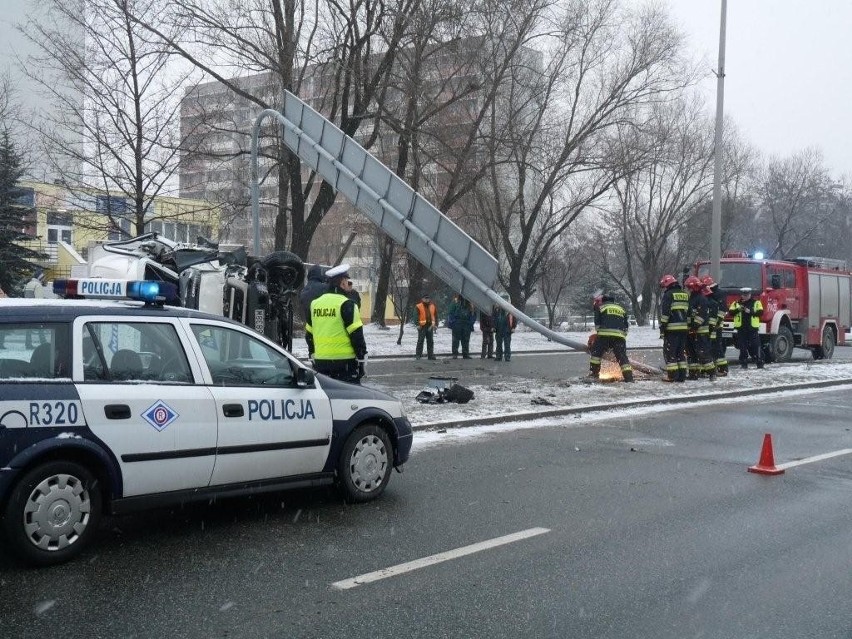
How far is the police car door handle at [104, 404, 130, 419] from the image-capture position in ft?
17.8

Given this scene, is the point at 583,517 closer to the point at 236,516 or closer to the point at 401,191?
the point at 236,516

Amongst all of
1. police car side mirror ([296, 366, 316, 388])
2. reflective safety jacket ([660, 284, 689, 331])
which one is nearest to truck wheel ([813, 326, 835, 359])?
reflective safety jacket ([660, 284, 689, 331])

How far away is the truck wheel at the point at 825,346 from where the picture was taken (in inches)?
989

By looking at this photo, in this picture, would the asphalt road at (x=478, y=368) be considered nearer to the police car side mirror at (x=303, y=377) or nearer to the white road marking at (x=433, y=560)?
the police car side mirror at (x=303, y=377)

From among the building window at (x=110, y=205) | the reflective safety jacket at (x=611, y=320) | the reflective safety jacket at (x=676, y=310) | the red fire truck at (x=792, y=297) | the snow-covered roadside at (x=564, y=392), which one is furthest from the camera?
the red fire truck at (x=792, y=297)

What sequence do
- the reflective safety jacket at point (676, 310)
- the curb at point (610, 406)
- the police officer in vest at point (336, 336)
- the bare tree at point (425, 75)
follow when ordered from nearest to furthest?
1. the police officer in vest at point (336, 336)
2. the curb at point (610, 406)
3. the reflective safety jacket at point (676, 310)
4. the bare tree at point (425, 75)

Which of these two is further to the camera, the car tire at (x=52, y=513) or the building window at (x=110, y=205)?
the building window at (x=110, y=205)

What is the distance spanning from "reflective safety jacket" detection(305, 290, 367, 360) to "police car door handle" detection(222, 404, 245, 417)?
2.85 m

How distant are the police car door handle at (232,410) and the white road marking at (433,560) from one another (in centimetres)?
152

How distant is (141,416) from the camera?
5.57 meters

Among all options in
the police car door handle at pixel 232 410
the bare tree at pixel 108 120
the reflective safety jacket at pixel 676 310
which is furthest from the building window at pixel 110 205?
the police car door handle at pixel 232 410

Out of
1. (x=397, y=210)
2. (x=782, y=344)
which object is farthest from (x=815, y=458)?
(x=782, y=344)

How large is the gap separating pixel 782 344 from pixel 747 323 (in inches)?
135

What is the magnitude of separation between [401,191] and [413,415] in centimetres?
923
